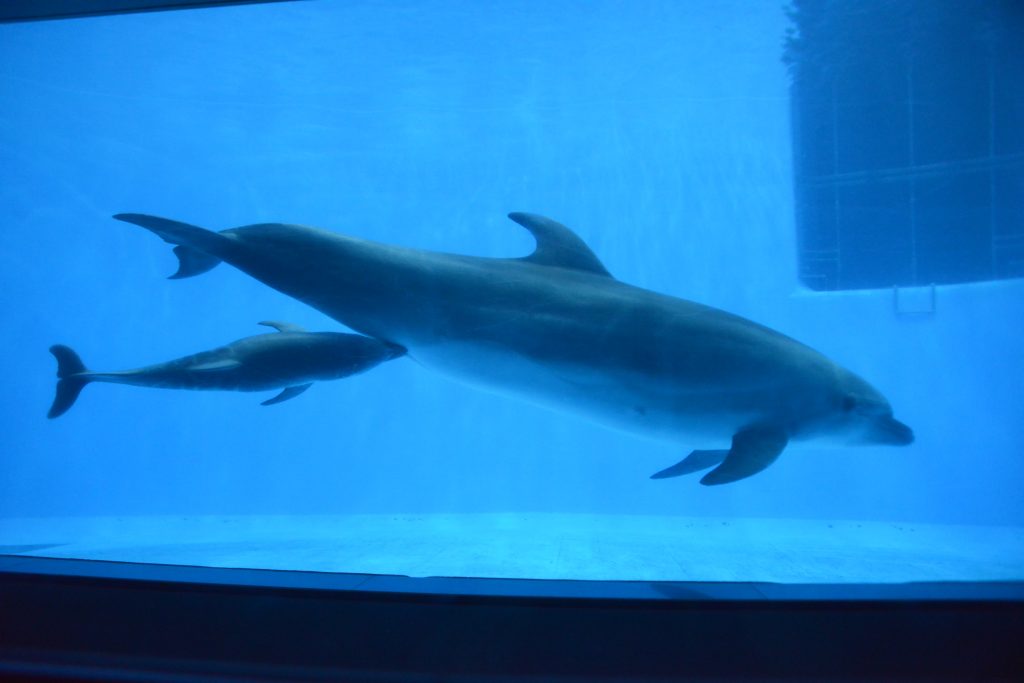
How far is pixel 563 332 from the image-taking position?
375 cm

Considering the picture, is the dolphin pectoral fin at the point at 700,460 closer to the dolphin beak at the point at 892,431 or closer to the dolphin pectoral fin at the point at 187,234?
the dolphin beak at the point at 892,431

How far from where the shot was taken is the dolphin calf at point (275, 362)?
358 cm

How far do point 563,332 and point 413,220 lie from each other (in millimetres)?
6412

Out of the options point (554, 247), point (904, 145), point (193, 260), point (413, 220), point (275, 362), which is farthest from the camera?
point (413, 220)

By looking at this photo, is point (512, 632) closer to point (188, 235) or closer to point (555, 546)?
point (555, 546)

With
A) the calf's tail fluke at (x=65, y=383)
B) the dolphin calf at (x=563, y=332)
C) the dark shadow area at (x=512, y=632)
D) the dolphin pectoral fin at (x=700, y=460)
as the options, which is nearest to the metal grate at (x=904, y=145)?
the dolphin calf at (x=563, y=332)

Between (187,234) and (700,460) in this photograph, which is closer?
(187,234)

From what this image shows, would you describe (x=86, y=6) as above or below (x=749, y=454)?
above

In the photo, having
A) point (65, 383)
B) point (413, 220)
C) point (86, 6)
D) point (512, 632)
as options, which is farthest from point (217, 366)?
point (413, 220)

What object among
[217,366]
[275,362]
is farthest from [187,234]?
[275,362]

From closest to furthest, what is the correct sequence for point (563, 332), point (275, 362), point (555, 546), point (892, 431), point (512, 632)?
1. point (512, 632)
2. point (275, 362)
3. point (563, 332)
4. point (892, 431)
5. point (555, 546)

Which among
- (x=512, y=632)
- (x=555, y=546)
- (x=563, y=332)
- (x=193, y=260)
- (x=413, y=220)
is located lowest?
(x=555, y=546)

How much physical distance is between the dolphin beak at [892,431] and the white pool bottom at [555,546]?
862mm

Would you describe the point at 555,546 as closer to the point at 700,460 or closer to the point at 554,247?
the point at 700,460
